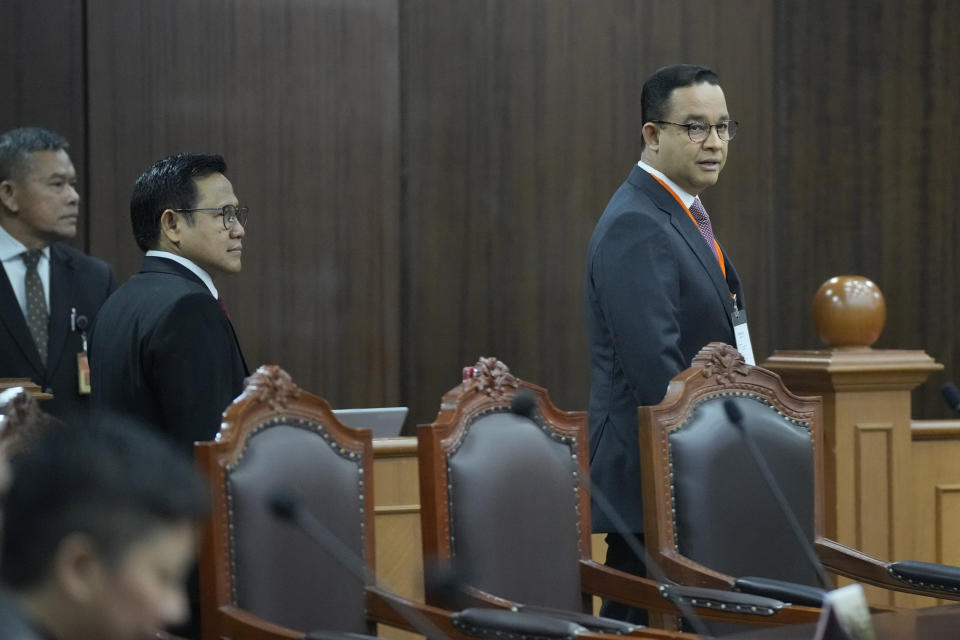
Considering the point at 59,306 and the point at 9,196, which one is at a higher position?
the point at 9,196

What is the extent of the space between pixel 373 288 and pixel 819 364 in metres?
1.73

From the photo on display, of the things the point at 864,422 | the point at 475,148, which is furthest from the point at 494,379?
the point at 475,148

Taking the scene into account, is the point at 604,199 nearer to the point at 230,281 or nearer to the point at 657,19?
the point at 657,19

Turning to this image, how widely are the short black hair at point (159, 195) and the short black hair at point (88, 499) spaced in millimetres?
1645

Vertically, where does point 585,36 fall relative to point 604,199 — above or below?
above

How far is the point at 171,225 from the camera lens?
8.51 feet

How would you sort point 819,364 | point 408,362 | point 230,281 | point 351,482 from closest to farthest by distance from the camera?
1. point 351,482
2. point 819,364
3. point 230,281
4. point 408,362

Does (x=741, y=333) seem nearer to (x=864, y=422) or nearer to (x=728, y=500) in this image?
(x=728, y=500)

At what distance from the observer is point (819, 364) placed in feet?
10.7

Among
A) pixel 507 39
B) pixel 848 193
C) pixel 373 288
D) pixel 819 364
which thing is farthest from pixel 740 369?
pixel 848 193

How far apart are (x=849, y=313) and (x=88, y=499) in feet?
8.64

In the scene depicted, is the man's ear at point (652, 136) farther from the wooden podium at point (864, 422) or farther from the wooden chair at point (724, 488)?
the wooden podium at point (864, 422)

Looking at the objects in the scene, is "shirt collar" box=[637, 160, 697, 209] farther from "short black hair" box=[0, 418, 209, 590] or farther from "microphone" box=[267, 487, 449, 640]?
"short black hair" box=[0, 418, 209, 590]

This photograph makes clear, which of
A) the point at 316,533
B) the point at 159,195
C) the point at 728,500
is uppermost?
the point at 159,195
